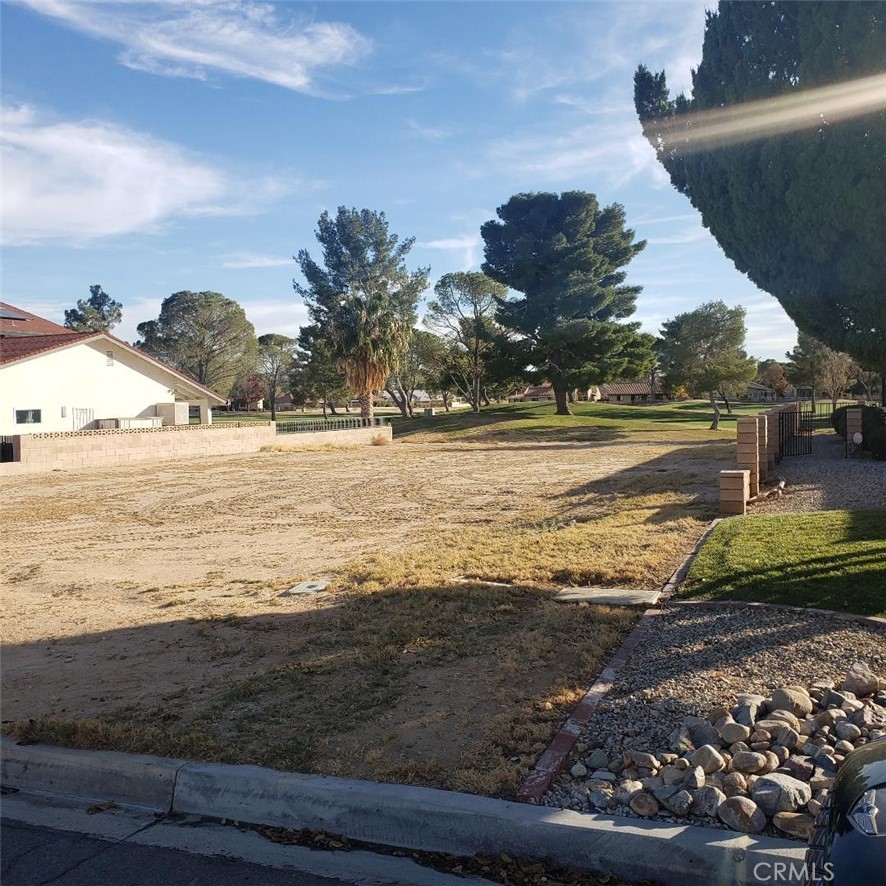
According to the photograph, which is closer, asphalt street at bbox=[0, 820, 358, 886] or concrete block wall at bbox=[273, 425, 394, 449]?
asphalt street at bbox=[0, 820, 358, 886]

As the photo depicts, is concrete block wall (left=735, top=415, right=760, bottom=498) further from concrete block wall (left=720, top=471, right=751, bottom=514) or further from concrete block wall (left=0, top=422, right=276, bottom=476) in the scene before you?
concrete block wall (left=0, top=422, right=276, bottom=476)

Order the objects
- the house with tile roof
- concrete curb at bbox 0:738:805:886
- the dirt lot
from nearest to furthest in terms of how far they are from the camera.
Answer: concrete curb at bbox 0:738:805:886 < the dirt lot < the house with tile roof

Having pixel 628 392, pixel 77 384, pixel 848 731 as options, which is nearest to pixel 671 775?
pixel 848 731

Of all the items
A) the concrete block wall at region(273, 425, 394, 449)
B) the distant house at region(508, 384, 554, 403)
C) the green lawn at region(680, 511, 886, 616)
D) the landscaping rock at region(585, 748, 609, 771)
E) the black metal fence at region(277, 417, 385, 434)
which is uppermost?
the distant house at region(508, 384, 554, 403)

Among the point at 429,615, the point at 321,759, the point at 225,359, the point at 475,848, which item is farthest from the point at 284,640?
the point at 225,359

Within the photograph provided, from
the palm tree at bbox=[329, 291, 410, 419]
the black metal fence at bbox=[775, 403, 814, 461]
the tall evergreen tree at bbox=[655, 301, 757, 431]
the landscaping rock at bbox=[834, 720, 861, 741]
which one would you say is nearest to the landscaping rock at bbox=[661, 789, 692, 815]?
the landscaping rock at bbox=[834, 720, 861, 741]

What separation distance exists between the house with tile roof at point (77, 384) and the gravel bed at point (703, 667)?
93.4ft

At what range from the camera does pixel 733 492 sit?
12.4m

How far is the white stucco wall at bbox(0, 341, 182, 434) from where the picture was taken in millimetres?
29453

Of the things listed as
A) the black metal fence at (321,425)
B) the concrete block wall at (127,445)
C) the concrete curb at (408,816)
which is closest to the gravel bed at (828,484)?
the concrete curb at (408,816)

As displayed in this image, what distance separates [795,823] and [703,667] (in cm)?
209

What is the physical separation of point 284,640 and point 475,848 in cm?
349

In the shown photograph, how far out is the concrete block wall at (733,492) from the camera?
40.7ft

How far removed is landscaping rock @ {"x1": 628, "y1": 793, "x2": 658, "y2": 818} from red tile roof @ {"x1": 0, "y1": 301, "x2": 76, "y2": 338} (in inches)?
1369
